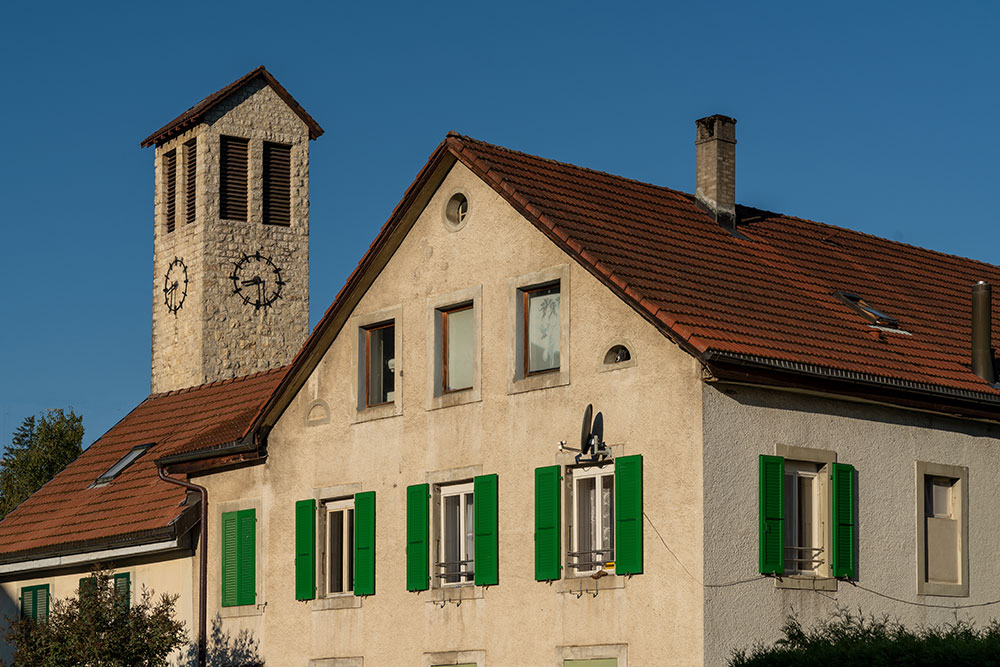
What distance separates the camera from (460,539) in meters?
21.9

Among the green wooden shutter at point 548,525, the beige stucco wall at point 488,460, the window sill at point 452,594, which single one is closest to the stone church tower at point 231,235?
the beige stucco wall at point 488,460

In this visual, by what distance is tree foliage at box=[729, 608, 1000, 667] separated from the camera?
53.4 feet

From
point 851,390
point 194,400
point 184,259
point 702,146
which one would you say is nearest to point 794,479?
point 851,390

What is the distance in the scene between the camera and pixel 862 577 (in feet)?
65.0

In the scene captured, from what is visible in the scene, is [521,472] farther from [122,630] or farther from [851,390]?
[122,630]

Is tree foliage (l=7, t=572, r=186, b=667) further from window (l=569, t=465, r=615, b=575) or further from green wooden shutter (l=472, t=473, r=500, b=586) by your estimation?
window (l=569, t=465, r=615, b=575)

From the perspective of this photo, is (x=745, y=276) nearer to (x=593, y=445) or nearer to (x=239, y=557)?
(x=593, y=445)

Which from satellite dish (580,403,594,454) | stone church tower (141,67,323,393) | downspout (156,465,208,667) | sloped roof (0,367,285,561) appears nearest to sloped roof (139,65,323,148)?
stone church tower (141,67,323,393)

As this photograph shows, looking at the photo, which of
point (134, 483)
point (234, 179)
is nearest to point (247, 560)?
point (134, 483)

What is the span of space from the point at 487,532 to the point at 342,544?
3.56 metres

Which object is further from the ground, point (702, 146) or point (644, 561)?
point (702, 146)

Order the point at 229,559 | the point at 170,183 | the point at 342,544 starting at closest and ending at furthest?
the point at 342,544 < the point at 229,559 < the point at 170,183

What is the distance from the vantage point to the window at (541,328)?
21.0m

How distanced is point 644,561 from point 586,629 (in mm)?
1257
